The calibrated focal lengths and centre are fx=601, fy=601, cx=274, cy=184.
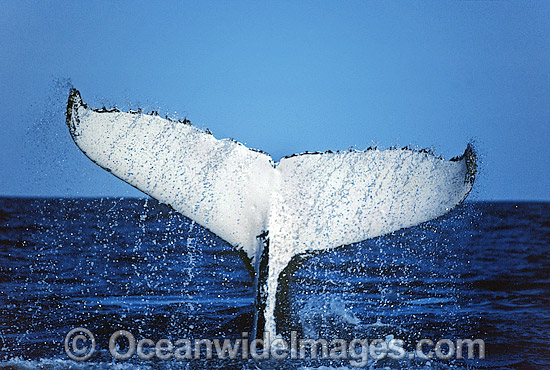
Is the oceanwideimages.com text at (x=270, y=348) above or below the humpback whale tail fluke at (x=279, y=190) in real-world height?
below

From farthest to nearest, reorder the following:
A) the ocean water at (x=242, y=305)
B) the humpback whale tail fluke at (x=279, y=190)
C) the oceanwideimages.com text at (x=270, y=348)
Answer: the ocean water at (x=242, y=305)
the oceanwideimages.com text at (x=270, y=348)
the humpback whale tail fluke at (x=279, y=190)

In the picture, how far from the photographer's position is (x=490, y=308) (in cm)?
975

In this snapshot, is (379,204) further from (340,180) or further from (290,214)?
(290,214)

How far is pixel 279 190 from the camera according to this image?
16.6 feet

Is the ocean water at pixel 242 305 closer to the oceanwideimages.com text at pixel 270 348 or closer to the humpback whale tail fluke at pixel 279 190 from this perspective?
the oceanwideimages.com text at pixel 270 348

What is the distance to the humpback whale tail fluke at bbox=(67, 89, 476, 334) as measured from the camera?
4.76 meters

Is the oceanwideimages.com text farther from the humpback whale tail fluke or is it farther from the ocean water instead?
the humpback whale tail fluke

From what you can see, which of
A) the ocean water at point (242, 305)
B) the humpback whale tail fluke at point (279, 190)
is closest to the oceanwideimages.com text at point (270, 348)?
the ocean water at point (242, 305)

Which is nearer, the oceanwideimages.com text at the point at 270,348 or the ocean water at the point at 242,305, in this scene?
the oceanwideimages.com text at the point at 270,348

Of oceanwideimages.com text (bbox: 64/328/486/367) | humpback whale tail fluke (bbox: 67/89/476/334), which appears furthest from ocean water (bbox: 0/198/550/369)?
humpback whale tail fluke (bbox: 67/89/476/334)

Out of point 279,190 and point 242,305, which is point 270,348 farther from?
point 242,305

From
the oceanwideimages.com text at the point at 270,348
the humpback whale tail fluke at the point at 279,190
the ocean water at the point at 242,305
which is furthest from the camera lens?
the ocean water at the point at 242,305

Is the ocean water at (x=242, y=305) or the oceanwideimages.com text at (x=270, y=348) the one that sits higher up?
the ocean water at (x=242, y=305)

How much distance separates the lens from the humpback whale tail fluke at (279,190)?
15.6 feet
